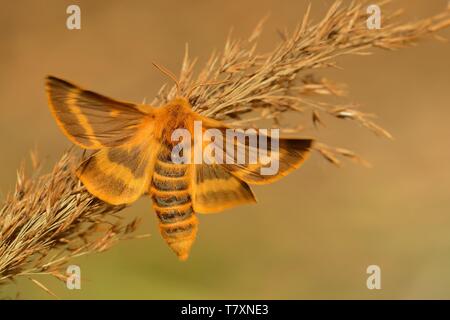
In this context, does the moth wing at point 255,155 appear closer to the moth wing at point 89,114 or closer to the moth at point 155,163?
the moth at point 155,163

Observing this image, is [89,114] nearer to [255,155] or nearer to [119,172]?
[119,172]

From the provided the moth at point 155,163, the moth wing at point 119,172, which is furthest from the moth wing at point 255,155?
the moth wing at point 119,172

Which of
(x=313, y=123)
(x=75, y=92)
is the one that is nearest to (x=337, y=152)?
(x=313, y=123)

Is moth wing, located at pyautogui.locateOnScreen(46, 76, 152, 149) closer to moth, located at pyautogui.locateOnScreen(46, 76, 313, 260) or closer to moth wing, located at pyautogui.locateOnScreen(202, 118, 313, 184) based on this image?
moth, located at pyautogui.locateOnScreen(46, 76, 313, 260)

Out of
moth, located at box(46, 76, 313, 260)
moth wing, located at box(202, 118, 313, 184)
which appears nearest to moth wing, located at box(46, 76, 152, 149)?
moth, located at box(46, 76, 313, 260)

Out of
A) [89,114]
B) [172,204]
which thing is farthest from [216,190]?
[89,114]

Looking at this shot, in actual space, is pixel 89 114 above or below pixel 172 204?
above

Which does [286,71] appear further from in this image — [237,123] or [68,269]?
[68,269]
